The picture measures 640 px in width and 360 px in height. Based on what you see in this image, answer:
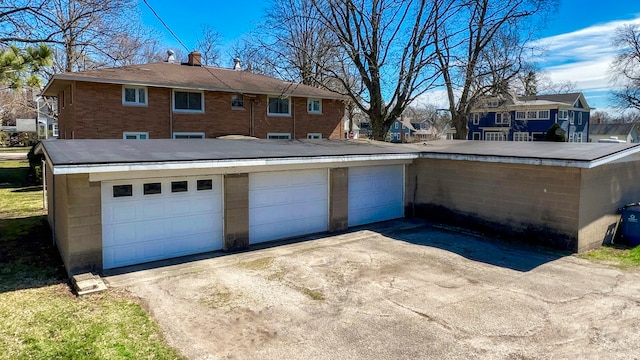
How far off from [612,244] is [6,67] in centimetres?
1883

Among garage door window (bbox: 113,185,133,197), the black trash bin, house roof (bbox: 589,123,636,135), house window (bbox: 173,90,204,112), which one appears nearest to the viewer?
garage door window (bbox: 113,185,133,197)

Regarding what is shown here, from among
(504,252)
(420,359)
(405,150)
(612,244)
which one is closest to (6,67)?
(405,150)

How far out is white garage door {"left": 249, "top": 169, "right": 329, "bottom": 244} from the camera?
1078cm

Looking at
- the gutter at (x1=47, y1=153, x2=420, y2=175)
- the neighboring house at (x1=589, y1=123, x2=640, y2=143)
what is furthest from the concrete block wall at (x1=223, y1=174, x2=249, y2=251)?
the neighboring house at (x1=589, y1=123, x2=640, y2=143)

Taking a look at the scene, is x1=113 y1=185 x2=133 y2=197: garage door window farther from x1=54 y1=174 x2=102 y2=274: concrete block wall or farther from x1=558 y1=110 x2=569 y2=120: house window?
x1=558 y1=110 x2=569 y2=120: house window

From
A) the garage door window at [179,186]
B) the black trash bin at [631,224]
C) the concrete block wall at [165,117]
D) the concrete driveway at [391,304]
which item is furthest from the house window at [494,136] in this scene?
the garage door window at [179,186]

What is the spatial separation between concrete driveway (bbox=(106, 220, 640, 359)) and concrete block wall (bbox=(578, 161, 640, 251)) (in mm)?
1433

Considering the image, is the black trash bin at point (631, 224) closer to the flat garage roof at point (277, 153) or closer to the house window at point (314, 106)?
the flat garage roof at point (277, 153)

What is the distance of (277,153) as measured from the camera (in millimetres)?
10672

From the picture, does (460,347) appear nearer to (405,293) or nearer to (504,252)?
(405,293)

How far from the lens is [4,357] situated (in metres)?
5.07

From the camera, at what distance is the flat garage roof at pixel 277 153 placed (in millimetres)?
8320

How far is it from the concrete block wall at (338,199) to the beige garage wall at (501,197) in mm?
3136

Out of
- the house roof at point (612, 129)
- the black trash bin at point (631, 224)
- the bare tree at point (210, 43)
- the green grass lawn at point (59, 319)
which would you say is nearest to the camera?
the green grass lawn at point (59, 319)
